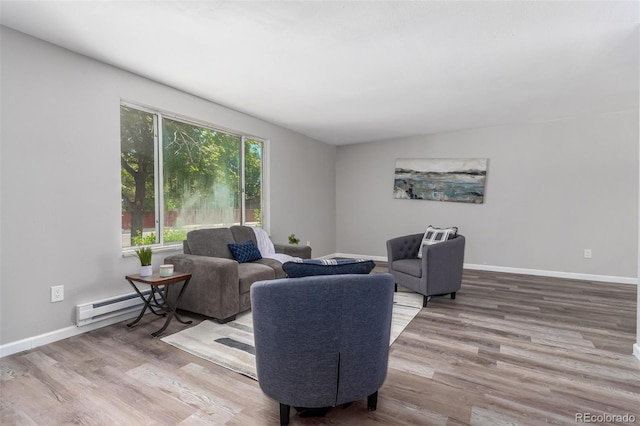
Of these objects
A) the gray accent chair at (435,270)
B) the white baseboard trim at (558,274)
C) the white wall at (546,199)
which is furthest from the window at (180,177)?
the white baseboard trim at (558,274)

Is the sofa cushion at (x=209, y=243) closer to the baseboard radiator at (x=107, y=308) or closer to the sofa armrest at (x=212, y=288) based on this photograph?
the sofa armrest at (x=212, y=288)

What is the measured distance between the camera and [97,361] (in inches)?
92.3

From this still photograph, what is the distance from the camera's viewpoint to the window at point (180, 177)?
11.2 ft

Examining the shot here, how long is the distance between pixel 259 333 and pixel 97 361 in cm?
152

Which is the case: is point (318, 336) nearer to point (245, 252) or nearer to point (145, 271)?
point (145, 271)

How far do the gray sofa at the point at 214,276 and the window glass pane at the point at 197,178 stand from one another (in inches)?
19.8

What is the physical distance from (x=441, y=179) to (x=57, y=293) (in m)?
5.58

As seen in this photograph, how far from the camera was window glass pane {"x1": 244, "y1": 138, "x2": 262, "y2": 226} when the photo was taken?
16.1 feet

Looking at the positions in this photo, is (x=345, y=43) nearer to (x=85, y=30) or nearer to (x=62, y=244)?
(x=85, y=30)

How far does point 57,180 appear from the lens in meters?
2.71

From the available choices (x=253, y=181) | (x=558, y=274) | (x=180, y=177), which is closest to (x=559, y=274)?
(x=558, y=274)

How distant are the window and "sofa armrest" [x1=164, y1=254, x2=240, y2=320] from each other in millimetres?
745

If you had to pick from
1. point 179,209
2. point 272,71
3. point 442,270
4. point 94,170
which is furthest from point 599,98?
point 94,170

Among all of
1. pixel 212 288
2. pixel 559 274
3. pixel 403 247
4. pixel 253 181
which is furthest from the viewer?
pixel 559 274
